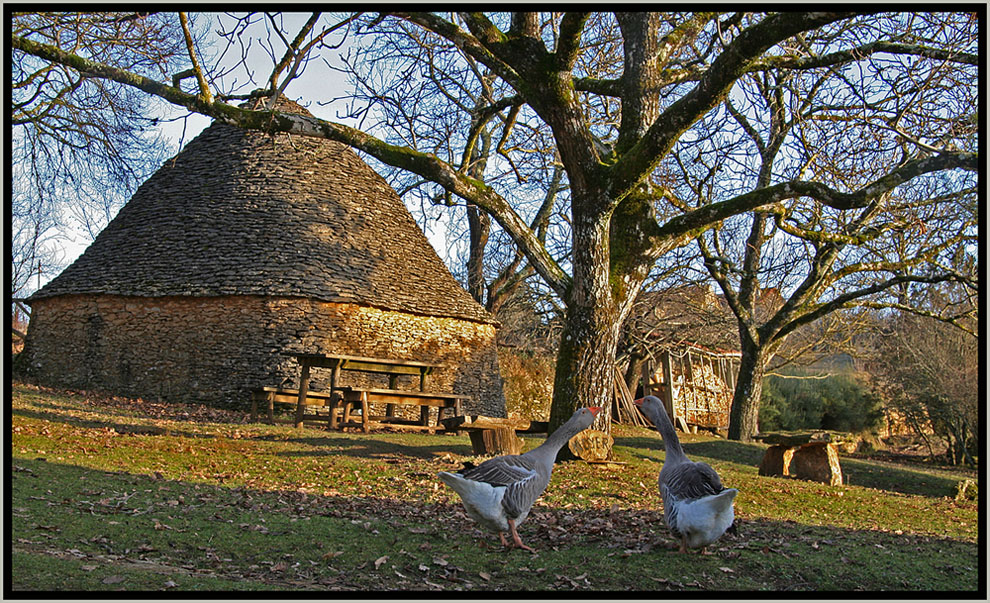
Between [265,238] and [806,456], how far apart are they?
1434 cm

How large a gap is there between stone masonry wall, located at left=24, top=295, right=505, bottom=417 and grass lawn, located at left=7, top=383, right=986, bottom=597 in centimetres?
713

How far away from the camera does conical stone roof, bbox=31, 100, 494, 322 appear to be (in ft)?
64.4

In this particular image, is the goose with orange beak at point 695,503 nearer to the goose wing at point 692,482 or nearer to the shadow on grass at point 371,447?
the goose wing at point 692,482

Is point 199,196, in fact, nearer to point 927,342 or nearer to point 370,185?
point 370,185

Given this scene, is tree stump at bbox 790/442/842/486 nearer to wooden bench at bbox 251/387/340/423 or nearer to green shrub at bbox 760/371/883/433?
wooden bench at bbox 251/387/340/423

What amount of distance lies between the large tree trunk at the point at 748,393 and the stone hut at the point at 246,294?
22.5ft

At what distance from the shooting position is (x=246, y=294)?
19.0 meters

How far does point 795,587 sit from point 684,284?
17912 millimetres

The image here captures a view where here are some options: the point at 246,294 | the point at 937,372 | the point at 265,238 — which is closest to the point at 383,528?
the point at 246,294

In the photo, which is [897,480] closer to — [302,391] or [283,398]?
[302,391]

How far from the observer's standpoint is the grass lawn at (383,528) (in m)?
5.11

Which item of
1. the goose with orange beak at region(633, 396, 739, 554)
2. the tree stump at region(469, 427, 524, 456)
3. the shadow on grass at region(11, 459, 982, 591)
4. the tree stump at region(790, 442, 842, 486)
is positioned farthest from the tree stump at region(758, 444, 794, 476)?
the goose with orange beak at region(633, 396, 739, 554)

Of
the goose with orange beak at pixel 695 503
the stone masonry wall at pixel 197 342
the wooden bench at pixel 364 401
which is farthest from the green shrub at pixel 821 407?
the goose with orange beak at pixel 695 503

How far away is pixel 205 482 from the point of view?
8414 millimetres
